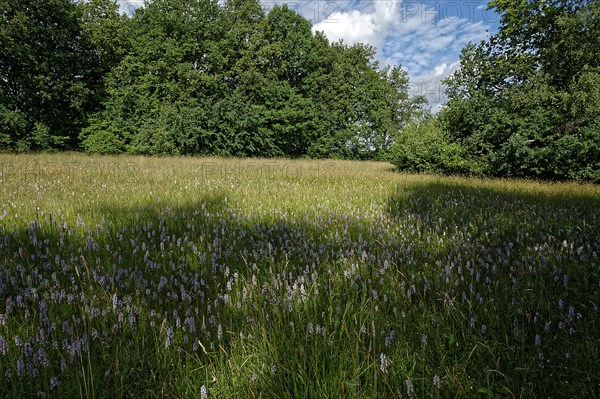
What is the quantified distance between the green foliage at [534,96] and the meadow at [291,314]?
31.2 ft

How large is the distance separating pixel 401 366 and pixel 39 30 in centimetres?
3415

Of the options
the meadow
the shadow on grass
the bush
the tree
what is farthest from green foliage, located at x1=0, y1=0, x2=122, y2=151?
the shadow on grass

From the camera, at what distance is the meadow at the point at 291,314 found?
1.50 meters

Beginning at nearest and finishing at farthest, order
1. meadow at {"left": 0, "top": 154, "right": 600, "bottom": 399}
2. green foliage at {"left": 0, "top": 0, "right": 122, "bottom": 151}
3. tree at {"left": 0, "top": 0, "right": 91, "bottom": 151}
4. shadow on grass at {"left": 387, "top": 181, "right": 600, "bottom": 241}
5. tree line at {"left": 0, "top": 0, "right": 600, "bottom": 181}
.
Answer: meadow at {"left": 0, "top": 154, "right": 600, "bottom": 399}
shadow on grass at {"left": 387, "top": 181, "right": 600, "bottom": 241}
tree line at {"left": 0, "top": 0, "right": 600, "bottom": 181}
tree at {"left": 0, "top": 0, "right": 91, "bottom": 151}
green foliage at {"left": 0, "top": 0, "right": 122, "bottom": 151}

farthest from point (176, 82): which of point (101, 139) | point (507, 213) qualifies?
point (507, 213)

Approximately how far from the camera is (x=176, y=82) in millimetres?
30969

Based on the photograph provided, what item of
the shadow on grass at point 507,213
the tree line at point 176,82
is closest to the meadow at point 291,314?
the shadow on grass at point 507,213

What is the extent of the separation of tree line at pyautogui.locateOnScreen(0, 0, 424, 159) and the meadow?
A: 24.9m

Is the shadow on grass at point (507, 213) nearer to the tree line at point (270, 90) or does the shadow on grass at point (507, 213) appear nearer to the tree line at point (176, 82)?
the tree line at point (270, 90)

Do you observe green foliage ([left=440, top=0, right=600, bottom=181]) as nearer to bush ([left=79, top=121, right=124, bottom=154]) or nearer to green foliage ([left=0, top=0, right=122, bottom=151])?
bush ([left=79, top=121, right=124, bottom=154])

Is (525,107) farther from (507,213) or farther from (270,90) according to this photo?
(270,90)

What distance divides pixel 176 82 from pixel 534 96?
28334 millimetres

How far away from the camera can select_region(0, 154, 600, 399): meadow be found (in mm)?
1498

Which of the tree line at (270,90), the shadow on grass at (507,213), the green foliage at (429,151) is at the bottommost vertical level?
the shadow on grass at (507,213)
